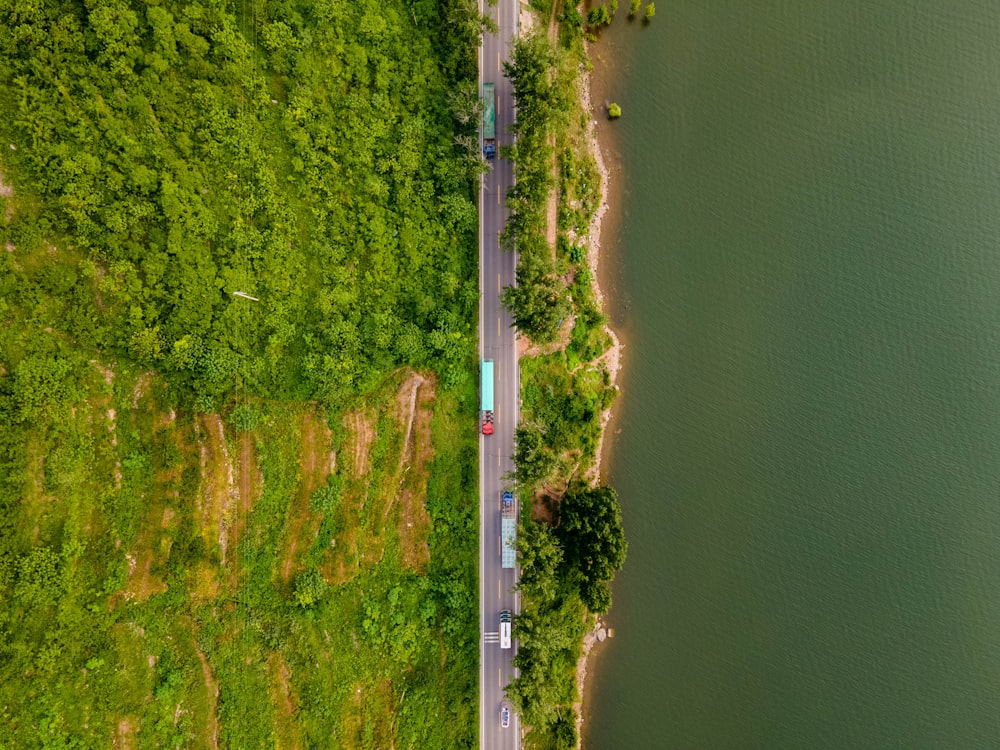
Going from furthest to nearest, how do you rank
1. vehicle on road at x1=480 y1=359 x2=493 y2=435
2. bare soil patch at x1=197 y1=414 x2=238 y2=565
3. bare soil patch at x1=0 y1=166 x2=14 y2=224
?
vehicle on road at x1=480 y1=359 x2=493 y2=435, bare soil patch at x1=197 y1=414 x2=238 y2=565, bare soil patch at x1=0 y1=166 x2=14 y2=224

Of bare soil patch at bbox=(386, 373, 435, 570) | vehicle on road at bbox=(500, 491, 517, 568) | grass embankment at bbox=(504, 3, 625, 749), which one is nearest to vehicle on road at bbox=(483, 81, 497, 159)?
grass embankment at bbox=(504, 3, 625, 749)

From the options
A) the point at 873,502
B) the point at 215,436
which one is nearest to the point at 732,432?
the point at 873,502

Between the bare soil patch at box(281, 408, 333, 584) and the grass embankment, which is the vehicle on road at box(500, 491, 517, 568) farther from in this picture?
the bare soil patch at box(281, 408, 333, 584)

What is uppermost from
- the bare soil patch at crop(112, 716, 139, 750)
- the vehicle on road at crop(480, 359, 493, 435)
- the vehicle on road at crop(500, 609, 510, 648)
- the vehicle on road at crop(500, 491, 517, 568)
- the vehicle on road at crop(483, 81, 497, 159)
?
the vehicle on road at crop(483, 81, 497, 159)

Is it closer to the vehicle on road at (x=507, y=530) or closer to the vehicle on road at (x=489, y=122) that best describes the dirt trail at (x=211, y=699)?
the vehicle on road at (x=507, y=530)

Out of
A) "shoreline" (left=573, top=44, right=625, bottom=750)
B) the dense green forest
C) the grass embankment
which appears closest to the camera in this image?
the dense green forest

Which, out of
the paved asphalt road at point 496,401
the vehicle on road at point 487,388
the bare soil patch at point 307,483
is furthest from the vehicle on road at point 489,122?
the bare soil patch at point 307,483
